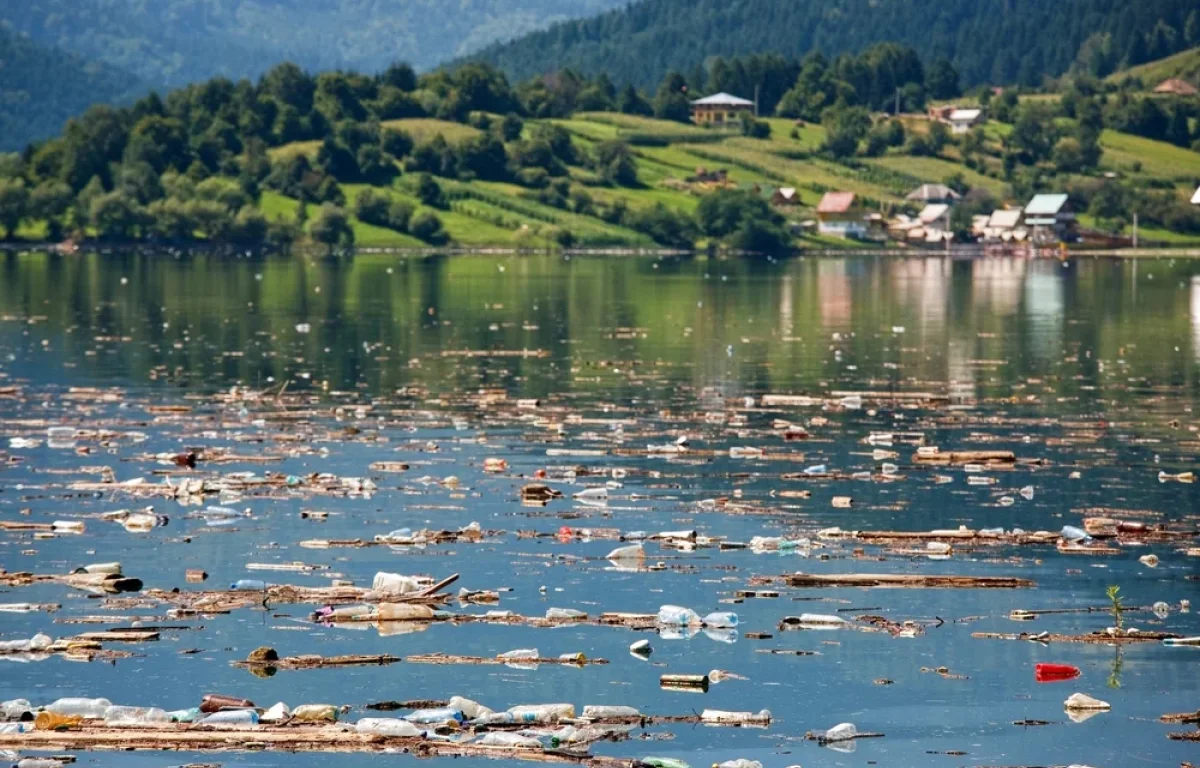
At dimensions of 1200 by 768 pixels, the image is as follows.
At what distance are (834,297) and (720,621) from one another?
332 ft

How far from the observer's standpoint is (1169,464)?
49344 millimetres

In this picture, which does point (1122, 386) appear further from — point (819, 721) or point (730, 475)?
point (819, 721)

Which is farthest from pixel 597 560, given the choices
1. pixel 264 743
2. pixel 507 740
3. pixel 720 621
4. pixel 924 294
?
pixel 924 294

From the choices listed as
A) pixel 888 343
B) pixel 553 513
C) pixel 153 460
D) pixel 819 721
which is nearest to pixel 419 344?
pixel 888 343

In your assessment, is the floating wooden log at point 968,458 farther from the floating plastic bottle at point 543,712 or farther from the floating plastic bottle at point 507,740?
the floating plastic bottle at point 507,740

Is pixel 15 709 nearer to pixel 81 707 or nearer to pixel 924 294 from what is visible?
pixel 81 707

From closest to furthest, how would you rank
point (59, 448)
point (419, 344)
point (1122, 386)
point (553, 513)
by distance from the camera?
point (553, 513), point (59, 448), point (1122, 386), point (419, 344)

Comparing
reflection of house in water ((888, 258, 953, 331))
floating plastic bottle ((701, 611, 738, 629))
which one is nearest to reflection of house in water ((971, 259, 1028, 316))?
reflection of house in water ((888, 258, 953, 331))

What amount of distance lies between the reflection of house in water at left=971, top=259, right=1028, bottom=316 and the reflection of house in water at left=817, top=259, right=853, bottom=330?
783 cm

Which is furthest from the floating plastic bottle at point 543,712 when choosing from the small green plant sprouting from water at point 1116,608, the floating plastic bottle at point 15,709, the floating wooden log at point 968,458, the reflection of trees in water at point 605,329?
the reflection of trees in water at point 605,329

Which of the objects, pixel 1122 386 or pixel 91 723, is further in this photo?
pixel 1122 386

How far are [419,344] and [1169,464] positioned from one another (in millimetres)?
41375

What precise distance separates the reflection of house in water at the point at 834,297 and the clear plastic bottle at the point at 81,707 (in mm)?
73050

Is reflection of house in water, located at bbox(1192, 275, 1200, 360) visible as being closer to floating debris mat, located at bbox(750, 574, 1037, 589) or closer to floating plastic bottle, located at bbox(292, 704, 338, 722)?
floating debris mat, located at bbox(750, 574, 1037, 589)
